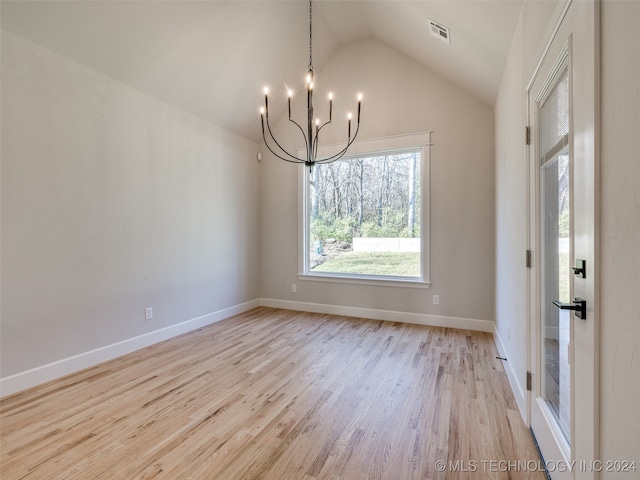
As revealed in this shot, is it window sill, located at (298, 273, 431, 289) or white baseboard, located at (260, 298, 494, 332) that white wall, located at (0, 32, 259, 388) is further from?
window sill, located at (298, 273, 431, 289)

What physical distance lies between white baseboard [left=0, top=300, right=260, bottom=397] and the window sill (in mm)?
1607

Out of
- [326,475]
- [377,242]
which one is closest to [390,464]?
[326,475]

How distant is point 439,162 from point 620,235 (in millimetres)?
3400

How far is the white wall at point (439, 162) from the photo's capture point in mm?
3789

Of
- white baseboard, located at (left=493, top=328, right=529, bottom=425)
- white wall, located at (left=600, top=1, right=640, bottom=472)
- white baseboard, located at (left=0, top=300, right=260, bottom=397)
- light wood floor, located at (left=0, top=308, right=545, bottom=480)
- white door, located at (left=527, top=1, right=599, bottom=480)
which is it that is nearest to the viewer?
white wall, located at (left=600, top=1, right=640, bottom=472)

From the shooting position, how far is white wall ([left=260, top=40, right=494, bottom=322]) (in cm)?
379

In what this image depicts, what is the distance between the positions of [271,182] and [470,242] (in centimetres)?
317

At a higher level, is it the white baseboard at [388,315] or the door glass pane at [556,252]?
the door glass pane at [556,252]

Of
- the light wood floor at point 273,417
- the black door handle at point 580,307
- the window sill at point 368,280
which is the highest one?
the black door handle at point 580,307

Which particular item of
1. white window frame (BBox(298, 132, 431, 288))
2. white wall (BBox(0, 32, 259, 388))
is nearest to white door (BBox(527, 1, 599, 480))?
white window frame (BBox(298, 132, 431, 288))

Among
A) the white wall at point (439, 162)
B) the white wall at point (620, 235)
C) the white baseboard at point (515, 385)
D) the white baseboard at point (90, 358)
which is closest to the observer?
the white wall at point (620, 235)

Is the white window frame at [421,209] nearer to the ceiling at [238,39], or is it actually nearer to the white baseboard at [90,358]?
the ceiling at [238,39]

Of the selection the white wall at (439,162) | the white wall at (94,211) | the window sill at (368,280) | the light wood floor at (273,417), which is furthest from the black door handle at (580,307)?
the white wall at (94,211)

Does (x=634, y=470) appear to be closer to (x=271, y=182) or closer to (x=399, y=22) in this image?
(x=399, y=22)
